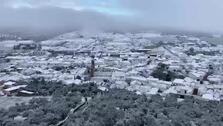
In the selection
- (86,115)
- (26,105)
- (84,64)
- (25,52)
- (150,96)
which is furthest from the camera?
(25,52)

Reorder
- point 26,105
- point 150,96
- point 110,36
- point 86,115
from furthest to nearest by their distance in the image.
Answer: point 110,36 → point 150,96 → point 26,105 → point 86,115

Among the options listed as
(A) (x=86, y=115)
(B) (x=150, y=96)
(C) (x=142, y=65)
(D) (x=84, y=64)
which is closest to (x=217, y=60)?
(C) (x=142, y=65)

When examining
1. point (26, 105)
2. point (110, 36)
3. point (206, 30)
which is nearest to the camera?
point (26, 105)

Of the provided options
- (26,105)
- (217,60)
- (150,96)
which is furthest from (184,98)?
(217,60)

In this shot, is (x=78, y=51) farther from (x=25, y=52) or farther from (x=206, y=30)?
(x=206, y=30)

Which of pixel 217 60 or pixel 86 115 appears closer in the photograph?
pixel 86 115

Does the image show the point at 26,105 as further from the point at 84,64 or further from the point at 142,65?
the point at 142,65
